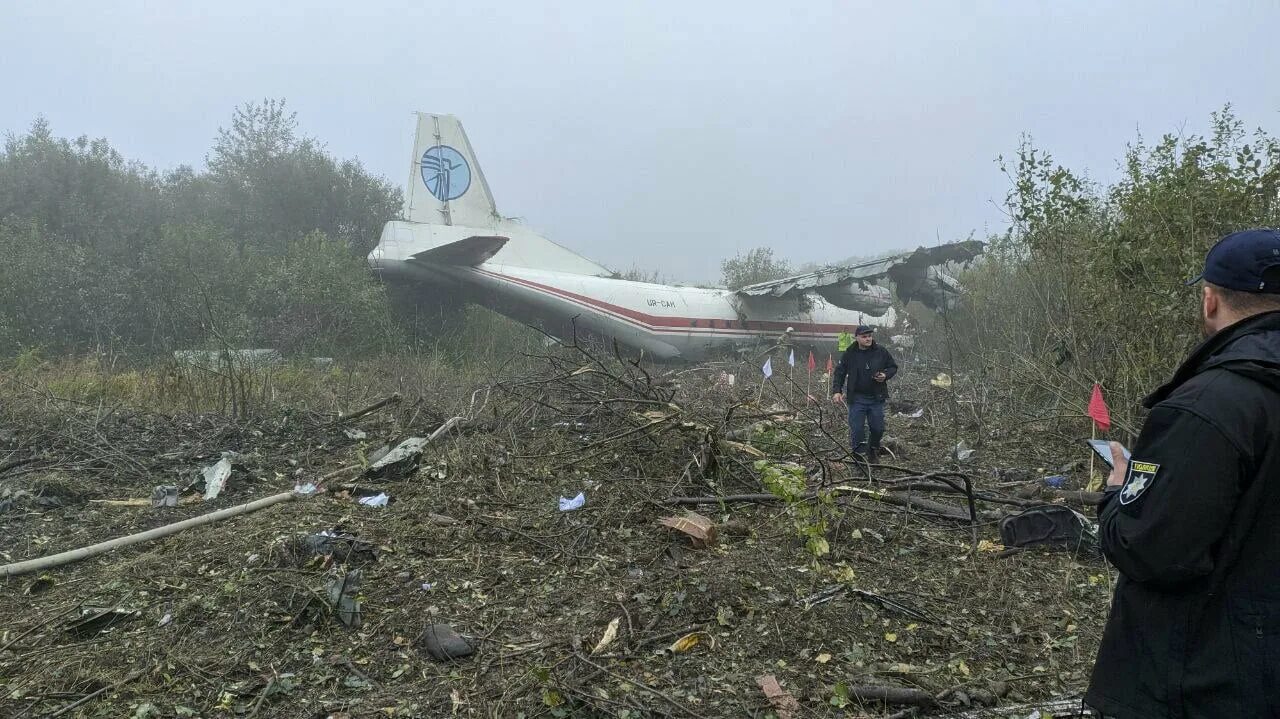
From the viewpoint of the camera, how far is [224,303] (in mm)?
16891

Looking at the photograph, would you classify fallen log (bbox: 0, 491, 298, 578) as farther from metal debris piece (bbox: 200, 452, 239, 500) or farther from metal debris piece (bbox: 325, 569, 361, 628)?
metal debris piece (bbox: 325, 569, 361, 628)

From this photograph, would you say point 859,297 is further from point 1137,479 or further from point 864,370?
point 1137,479

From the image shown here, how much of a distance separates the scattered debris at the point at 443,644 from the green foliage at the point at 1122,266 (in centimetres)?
632

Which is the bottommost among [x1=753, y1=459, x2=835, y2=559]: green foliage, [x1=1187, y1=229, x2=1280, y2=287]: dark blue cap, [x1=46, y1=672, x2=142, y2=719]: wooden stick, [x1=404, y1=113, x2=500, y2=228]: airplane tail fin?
[x1=46, y1=672, x2=142, y2=719]: wooden stick

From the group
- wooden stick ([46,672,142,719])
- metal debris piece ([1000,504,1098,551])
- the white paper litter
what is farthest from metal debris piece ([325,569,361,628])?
metal debris piece ([1000,504,1098,551])

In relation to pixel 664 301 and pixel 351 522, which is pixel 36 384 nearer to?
pixel 351 522

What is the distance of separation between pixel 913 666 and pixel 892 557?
133 cm

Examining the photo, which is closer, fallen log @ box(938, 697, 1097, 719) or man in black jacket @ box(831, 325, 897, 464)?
fallen log @ box(938, 697, 1097, 719)

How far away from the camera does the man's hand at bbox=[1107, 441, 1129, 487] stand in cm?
183

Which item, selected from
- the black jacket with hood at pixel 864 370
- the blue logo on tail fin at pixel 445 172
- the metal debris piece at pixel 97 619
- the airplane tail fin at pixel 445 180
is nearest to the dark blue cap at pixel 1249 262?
the metal debris piece at pixel 97 619

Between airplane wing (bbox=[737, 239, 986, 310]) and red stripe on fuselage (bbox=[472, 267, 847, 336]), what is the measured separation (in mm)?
835

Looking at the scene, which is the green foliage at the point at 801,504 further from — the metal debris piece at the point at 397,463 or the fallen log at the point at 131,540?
the fallen log at the point at 131,540

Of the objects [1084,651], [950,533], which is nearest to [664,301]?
[950,533]

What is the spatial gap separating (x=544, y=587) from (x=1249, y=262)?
3508mm
